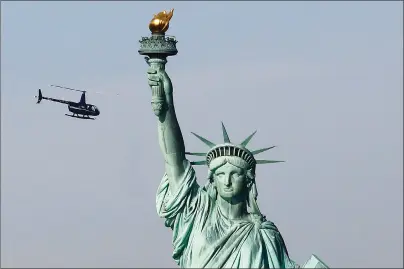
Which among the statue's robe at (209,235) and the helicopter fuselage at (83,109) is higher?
the helicopter fuselage at (83,109)

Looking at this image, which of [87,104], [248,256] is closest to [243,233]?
[248,256]

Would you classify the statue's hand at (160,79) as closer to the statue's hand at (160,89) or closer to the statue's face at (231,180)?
the statue's hand at (160,89)

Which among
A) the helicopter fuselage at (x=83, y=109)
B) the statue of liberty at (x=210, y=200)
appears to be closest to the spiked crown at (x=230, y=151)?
the statue of liberty at (x=210, y=200)

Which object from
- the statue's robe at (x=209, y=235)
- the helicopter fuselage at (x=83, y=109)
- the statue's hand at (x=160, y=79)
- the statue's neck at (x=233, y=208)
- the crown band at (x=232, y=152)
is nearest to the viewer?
the statue's robe at (x=209, y=235)

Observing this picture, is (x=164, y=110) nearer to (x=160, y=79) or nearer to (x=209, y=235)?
(x=160, y=79)

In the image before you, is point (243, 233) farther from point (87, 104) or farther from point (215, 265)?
point (87, 104)

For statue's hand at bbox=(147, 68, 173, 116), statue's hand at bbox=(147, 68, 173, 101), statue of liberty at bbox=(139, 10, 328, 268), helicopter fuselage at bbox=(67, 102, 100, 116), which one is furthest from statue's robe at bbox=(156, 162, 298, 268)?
helicopter fuselage at bbox=(67, 102, 100, 116)

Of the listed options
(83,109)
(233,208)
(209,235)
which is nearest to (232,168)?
(233,208)
